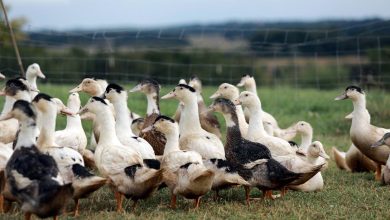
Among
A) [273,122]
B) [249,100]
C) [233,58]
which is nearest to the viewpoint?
[249,100]

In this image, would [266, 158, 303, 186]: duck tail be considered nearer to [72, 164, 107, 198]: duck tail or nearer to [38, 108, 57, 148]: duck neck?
[72, 164, 107, 198]: duck tail

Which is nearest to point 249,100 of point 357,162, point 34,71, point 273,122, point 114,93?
point 114,93

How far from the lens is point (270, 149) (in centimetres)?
895

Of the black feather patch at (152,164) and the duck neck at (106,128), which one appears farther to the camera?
the duck neck at (106,128)

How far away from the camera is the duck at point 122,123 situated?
28.4 ft

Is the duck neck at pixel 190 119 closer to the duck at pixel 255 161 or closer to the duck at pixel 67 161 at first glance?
the duck at pixel 255 161

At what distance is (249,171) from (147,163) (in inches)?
49.0

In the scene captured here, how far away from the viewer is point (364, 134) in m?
9.96

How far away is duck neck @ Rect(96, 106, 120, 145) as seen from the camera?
8203mm

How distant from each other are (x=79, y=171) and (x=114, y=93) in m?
2.49

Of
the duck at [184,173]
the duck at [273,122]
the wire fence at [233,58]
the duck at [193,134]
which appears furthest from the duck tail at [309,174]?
the wire fence at [233,58]

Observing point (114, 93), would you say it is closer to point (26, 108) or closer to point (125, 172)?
point (125, 172)

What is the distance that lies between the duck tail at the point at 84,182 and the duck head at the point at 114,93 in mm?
2427

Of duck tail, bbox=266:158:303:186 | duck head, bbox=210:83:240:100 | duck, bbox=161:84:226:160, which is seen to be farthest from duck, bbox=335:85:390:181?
duck tail, bbox=266:158:303:186
